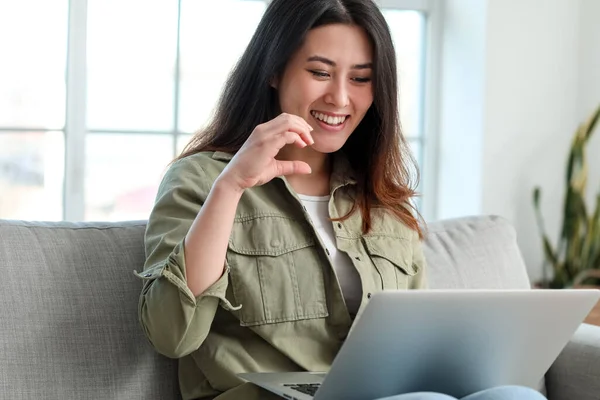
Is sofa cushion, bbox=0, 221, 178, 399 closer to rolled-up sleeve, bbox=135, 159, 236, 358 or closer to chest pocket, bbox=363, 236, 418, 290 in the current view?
rolled-up sleeve, bbox=135, 159, 236, 358

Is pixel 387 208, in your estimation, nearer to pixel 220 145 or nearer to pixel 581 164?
pixel 220 145

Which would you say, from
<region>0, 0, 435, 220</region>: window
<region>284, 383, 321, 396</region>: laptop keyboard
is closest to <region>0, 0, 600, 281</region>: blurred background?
<region>0, 0, 435, 220</region>: window

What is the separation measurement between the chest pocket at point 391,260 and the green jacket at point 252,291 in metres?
0.01

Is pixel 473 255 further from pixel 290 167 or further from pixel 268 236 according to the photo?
pixel 290 167

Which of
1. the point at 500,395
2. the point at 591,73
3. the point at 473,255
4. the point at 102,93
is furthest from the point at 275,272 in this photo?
the point at 591,73

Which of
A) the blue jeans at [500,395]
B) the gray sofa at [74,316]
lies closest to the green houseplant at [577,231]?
the gray sofa at [74,316]

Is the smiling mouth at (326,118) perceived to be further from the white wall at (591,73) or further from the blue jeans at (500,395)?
the white wall at (591,73)

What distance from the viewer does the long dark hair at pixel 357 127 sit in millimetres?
1848

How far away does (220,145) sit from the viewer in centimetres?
190

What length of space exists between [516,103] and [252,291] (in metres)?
1.94

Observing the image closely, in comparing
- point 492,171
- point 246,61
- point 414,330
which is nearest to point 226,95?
point 246,61

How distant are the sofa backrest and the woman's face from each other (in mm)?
405

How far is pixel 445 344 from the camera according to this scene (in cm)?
142

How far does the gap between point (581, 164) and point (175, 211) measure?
1.97 m
